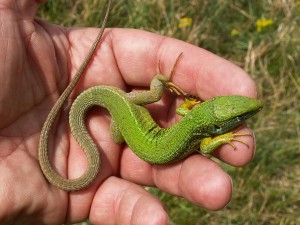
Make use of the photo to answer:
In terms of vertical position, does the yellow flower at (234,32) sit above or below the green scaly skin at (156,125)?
above

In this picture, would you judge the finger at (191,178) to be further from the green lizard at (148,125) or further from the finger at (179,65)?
the finger at (179,65)

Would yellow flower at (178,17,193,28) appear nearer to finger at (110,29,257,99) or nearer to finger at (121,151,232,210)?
finger at (110,29,257,99)

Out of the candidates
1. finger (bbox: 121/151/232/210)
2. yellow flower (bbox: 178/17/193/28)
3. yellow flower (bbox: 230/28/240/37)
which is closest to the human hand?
finger (bbox: 121/151/232/210)

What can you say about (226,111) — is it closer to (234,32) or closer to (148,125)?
(148,125)

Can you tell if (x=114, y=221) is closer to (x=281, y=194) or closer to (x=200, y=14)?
(x=281, y=194)

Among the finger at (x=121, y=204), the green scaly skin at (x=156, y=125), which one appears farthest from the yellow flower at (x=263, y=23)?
the finger at (x=121, y=204)

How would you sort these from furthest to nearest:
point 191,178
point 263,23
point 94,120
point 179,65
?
1. point 263,23
2. point 94,120
3. point 179,65
4. point 191,178

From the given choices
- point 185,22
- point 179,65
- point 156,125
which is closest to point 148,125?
point 156,125
